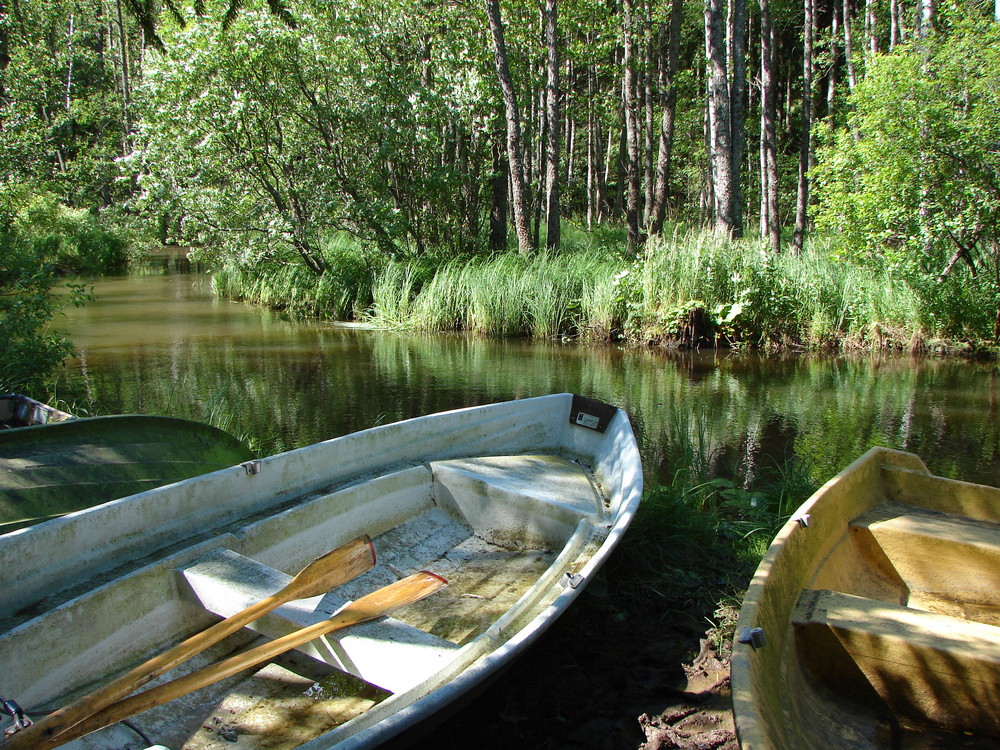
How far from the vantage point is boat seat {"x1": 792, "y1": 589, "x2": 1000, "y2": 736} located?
221 centimetres

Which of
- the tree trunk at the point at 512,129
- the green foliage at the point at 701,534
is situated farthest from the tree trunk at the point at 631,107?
the green foliage at the point at 701,534

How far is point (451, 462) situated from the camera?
14.4 ft

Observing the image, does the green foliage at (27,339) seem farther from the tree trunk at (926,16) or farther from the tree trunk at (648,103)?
the tree trunk at (648,103)

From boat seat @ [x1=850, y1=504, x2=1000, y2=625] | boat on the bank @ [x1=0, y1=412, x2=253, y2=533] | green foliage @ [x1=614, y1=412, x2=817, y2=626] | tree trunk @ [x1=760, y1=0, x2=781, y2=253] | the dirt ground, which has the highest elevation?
tree trunk @ [x1=760, y1=0, x2=781, y2=253]

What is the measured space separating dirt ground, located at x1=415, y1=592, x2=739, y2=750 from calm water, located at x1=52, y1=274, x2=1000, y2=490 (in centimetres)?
202

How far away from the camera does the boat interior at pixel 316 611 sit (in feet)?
7.93

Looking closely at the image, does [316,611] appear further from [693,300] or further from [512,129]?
[512,129]

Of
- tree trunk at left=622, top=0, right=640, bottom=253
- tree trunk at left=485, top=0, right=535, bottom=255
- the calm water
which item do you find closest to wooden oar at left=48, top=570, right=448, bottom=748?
the calm water

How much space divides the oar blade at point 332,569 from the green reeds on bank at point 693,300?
869 centimetres

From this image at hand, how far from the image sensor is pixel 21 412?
4.97 meters

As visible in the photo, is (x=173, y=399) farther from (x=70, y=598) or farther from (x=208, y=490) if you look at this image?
(x=70, y=598)

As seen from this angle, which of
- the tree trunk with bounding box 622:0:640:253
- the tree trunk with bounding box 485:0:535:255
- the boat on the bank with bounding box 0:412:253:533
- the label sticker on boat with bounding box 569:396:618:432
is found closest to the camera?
the boat on the bank with bounding box 0:412:253:533

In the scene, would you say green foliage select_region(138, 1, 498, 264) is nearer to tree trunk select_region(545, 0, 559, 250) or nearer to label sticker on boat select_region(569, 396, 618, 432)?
tree trunk select_region(545, 0, 559, 250)

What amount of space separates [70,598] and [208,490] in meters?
0.76
